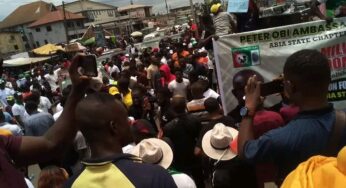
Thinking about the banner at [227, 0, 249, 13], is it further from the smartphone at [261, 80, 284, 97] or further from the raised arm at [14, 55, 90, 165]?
the raised arm at [14, 55, 90, 165]

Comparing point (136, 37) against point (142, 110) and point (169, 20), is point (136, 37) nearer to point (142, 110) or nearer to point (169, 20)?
point (169, 20)

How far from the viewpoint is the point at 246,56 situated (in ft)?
17.0

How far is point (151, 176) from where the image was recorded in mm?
2121

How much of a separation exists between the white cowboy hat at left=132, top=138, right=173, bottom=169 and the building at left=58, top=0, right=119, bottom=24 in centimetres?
9498

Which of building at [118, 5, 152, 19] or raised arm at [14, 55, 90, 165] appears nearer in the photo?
raised arm at [14, 55, 90, 165]

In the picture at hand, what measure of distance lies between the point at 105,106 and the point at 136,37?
46.3 meters

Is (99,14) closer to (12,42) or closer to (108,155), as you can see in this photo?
(12,42)

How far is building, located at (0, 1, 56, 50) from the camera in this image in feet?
326

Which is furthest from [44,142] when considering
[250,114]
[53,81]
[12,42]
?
[12,42]

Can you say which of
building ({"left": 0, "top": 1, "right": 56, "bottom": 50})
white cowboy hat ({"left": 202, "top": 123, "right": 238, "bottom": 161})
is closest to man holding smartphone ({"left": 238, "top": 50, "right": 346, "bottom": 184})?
white cowboy hat ({"left": 202, "top": 123, "right": 238, "bottom": 161})

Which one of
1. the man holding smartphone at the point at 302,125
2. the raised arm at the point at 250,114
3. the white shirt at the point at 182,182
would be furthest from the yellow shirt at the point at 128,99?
the man holding smartphone at the point at 302,125

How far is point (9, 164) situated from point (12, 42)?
284 feet

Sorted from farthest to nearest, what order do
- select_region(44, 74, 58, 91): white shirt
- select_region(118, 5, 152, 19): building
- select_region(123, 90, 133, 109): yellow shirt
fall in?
select_region(118, 5, 152, 19): building → select_region(44, 74, 58, 91): white shirt → select_region(123, 90, 133, 109): yellow shirt

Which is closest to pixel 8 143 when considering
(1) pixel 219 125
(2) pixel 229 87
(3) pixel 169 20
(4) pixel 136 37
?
(1) pixel 219 125
